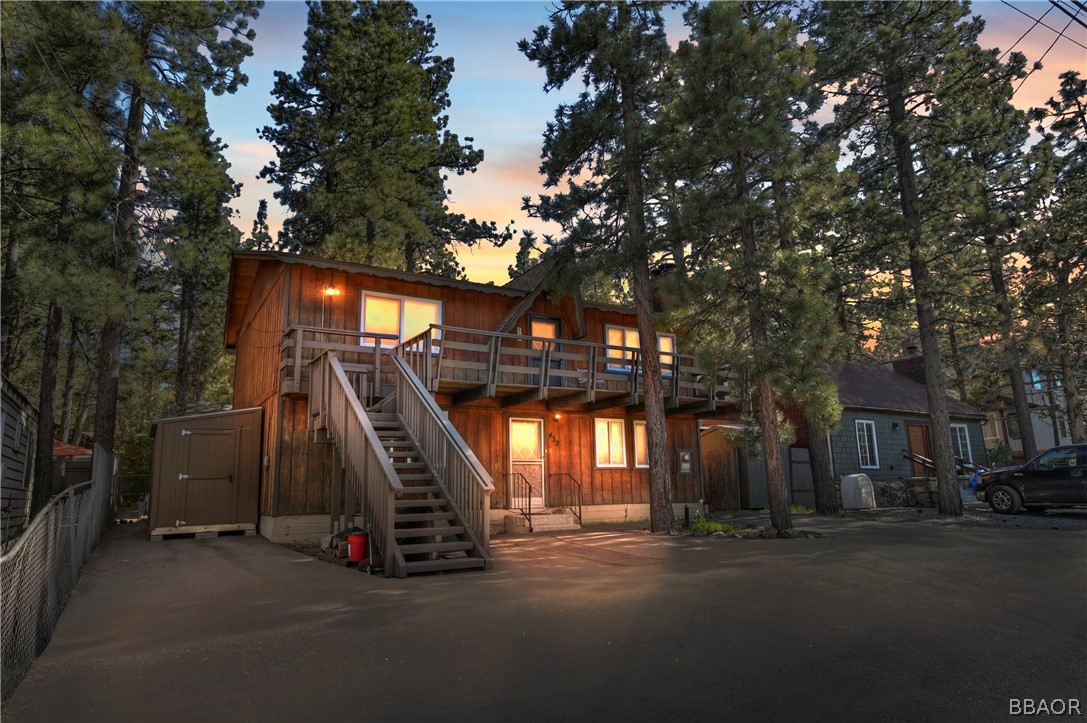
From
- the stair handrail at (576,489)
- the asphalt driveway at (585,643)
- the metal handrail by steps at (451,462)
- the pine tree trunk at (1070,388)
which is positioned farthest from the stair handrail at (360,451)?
the pine tree trunk at (1070,388)

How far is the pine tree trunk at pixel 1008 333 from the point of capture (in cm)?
1769

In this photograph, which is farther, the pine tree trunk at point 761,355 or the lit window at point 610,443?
the lit window at point 610,443

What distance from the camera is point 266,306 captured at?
16562mm

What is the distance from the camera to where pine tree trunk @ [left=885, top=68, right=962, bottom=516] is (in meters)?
15.8

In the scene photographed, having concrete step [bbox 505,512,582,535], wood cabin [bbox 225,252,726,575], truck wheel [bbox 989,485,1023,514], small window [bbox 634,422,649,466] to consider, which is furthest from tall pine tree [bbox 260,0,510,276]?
truck wheel [bbox 989,485,1023,514]

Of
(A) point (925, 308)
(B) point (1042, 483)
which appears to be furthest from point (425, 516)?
(B) point (1042, 483)

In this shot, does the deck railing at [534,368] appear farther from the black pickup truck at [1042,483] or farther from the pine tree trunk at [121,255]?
the pine tree trunk at [121,255]

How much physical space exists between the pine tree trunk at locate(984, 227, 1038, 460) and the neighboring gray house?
99.0 inches

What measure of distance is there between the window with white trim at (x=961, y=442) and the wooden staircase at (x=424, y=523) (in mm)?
25777

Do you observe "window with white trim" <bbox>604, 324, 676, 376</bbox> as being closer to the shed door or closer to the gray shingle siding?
the gray shingle siding

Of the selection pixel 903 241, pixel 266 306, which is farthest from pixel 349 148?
pixel 903 241

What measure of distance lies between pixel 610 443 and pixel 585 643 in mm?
13435

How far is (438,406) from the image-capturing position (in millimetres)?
11141

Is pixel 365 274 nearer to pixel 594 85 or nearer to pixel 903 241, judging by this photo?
pixel 594 85
